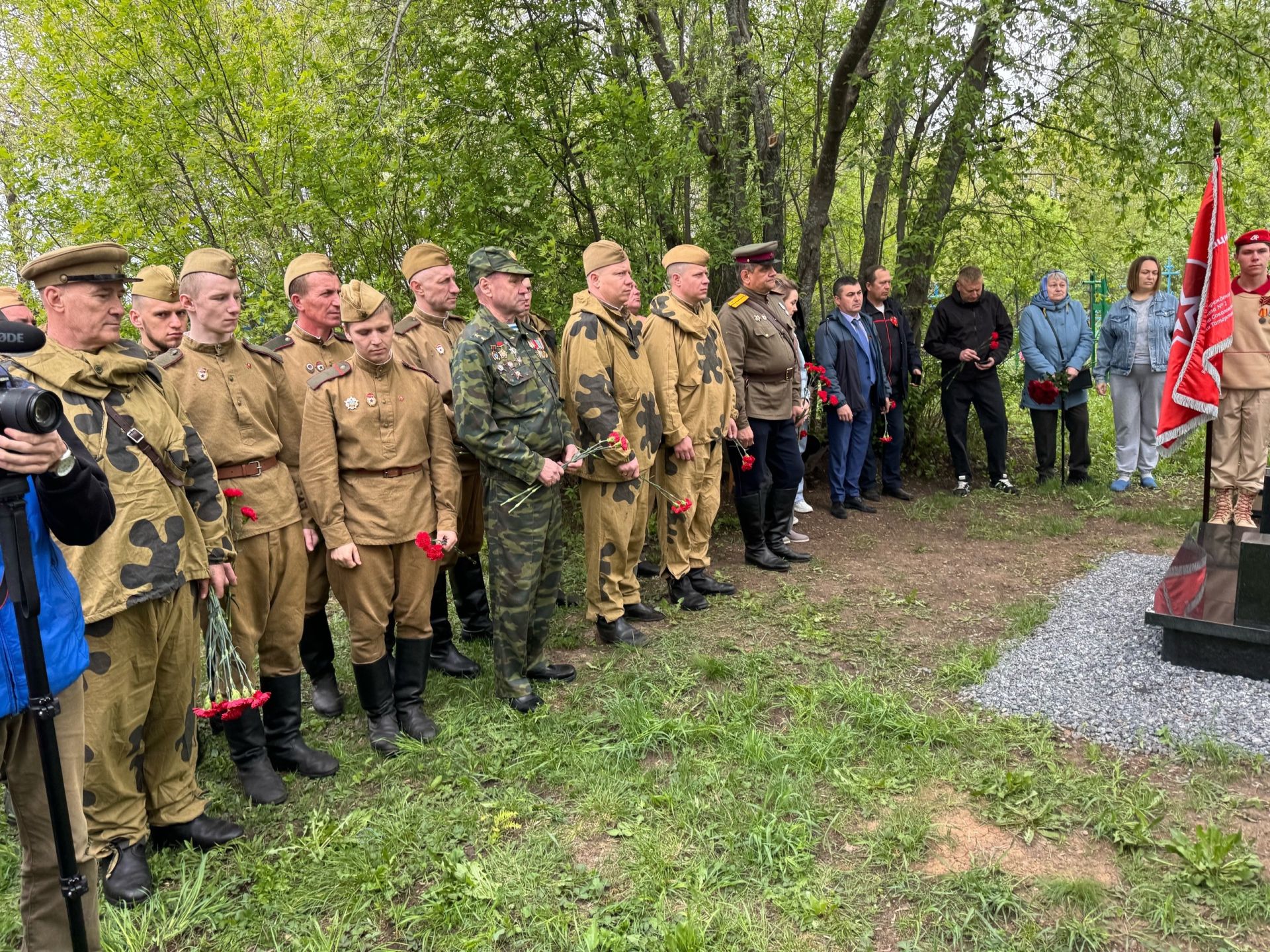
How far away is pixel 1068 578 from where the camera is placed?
595 cm

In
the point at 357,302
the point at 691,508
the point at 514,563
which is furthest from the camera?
the point at 691,508

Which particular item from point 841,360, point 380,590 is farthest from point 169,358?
point 841,360

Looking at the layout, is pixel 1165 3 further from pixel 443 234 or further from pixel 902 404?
pixel 443 234

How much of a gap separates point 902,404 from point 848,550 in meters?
2.28

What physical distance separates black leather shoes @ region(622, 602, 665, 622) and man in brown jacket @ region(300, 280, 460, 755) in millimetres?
1721

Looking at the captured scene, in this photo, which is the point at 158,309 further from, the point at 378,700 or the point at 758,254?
the point at 758,254

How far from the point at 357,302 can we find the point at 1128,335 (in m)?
7.34

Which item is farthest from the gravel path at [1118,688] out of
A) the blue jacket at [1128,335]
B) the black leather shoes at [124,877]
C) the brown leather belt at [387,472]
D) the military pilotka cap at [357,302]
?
the blue jacket at [1128,335]

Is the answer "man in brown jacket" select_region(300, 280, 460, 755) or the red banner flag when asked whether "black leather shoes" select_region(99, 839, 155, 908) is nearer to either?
"man in brown jacket" select_region(300, 280, 460, 755)

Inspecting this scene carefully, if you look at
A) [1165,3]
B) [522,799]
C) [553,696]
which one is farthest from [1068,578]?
[1165,3]

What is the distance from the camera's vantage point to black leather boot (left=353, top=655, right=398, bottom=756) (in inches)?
154

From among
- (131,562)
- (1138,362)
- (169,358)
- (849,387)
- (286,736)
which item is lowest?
(286,736)

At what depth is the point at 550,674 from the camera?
4578 mm

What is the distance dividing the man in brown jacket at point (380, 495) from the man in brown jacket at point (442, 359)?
2.09 ft
